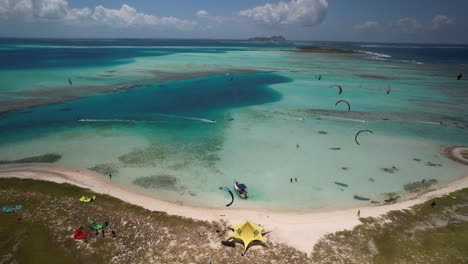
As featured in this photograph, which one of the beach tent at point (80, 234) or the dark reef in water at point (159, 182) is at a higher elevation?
the dark reef in water at point (159, 182)

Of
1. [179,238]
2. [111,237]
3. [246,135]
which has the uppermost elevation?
[246,135]

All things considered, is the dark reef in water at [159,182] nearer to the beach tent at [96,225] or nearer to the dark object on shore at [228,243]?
the beach tent at [96,225]

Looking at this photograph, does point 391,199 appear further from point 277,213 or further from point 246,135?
point 246,135

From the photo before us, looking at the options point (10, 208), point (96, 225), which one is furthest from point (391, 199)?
point (10, 208)

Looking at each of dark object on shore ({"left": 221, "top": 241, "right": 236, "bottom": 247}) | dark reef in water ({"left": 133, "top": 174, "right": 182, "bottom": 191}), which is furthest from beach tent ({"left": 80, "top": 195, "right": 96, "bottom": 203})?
dark object on shore ({"left": 221, "top": 241, "right": 236, "bottom": 247})

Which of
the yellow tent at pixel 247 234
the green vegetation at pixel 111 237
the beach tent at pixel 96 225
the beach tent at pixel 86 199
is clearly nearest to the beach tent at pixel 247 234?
the yellow tent at pixel 247 234

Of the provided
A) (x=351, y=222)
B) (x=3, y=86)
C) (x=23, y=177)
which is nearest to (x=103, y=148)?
(x=23, y=177)

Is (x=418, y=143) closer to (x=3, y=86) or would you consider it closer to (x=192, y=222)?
(x=192, y=222)
